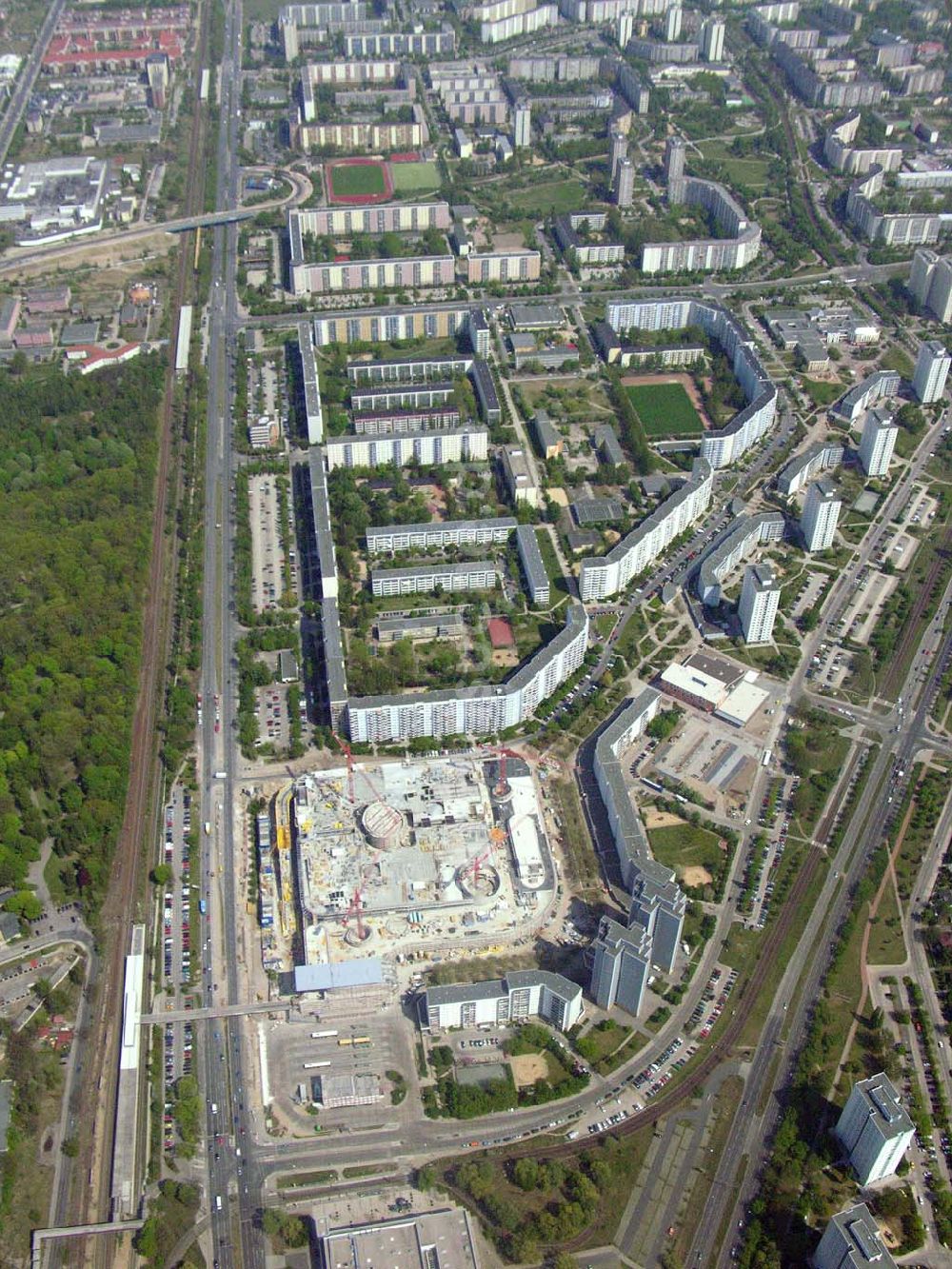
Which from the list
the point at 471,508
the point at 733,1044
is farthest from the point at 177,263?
the point at 733,1044

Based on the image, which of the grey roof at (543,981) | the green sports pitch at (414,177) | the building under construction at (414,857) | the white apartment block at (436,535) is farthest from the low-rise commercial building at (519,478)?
the green sports pitch at (414,177)

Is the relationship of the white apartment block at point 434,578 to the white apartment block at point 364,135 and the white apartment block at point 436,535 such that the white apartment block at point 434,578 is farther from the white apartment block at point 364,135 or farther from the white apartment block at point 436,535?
the white apartment block at point 364,135

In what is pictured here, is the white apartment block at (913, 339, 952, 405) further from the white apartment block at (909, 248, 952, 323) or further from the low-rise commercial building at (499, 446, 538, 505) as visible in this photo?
the low-rise commercial building at (499, 446, 538, 505)

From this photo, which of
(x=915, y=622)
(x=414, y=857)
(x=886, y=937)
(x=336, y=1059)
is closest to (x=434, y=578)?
(x=414, y=857)

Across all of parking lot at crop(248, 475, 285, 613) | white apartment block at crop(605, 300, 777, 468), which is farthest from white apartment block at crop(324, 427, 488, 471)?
white apartment block at crop(605, 300, 777, 468)

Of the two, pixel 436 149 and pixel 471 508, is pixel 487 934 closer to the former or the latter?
pixel 471 508

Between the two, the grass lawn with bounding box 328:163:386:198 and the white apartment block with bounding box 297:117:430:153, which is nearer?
the grass lawn with bounding box 328:163:386:198

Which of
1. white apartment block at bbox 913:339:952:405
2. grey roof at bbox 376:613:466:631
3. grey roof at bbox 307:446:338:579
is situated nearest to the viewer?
grey roof at bbox 376:613:466:631
